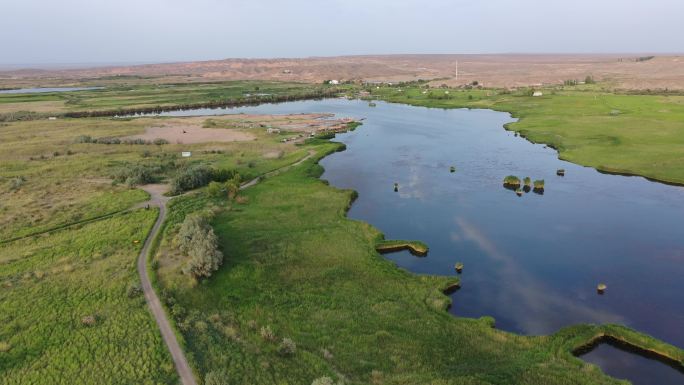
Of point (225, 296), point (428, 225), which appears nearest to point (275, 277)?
point (225, 296)

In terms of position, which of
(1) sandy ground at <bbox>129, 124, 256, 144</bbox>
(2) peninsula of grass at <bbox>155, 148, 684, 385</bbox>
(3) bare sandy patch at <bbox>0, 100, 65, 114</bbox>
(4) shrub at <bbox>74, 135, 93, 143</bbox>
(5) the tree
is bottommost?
(2) peninsula of grass at <bbox>155, 148, 684, 385</bbox>

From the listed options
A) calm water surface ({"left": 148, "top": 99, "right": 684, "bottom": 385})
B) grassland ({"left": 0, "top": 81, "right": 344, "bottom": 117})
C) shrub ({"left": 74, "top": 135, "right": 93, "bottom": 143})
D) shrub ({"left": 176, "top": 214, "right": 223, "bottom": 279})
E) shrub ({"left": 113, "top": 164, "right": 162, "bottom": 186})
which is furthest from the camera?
grassland ({"left": 0, "top": 81, "right": 344, "bottom": 117})

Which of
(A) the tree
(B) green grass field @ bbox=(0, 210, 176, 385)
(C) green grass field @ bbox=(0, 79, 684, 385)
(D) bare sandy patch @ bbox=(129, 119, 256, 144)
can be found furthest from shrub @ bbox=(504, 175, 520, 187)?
(D) bare sandy patch @ bbox=(129, 119, 256, 144)

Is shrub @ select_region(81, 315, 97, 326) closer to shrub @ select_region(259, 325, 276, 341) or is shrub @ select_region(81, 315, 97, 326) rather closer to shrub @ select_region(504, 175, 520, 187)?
shrub @ select_region(259, 325, 276, 341)

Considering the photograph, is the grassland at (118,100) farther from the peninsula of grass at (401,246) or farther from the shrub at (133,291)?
the peninsula of grass at (401,246)

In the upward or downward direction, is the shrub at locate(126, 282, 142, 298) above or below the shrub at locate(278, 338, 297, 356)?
above
